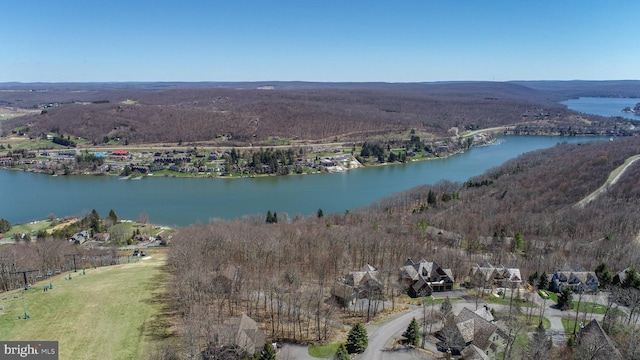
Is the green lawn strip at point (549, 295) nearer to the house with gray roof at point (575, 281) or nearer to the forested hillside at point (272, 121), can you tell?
the house with gray roof at point (575, 281)

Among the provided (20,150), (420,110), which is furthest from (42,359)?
(420,110)

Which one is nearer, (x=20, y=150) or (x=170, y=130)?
(x=20, y=150)

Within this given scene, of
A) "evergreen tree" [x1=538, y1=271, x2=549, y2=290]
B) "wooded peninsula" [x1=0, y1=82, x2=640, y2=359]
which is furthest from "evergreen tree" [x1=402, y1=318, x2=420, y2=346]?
"evergreen tree" [x1=538, y1=271, x2=549, y2=290]

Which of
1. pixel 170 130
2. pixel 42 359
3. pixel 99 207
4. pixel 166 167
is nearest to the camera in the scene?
pixel 42 359

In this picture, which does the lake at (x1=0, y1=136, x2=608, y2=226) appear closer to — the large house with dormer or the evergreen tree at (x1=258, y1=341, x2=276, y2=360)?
the large house with dormer

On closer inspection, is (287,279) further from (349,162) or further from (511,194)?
(349,162)
